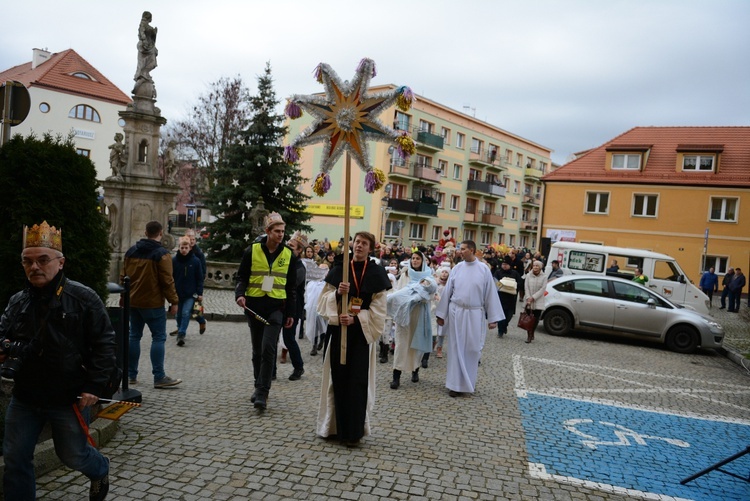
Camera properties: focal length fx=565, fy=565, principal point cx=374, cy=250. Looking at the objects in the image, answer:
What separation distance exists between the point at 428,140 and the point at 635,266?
30336 mm

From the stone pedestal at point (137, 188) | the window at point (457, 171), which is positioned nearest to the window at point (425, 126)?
the window at point (457, 171)

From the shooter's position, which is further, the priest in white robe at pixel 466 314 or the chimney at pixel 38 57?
the chimney at pixel 38 57

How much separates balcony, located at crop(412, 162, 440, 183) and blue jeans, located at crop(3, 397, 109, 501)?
4451 centimetres

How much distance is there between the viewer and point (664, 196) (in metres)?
35.1

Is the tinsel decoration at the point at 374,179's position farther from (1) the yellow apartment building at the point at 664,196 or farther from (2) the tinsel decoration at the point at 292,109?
(1) the yellow apartment building at the point at 664,196

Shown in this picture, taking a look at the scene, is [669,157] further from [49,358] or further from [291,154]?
[49,358]

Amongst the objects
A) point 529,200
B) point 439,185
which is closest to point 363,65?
point 439,185

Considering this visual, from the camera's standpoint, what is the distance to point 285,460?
486 centimetres

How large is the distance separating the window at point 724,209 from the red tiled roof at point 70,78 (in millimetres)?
45586

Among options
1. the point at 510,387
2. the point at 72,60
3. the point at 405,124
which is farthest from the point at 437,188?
the point at 510,387

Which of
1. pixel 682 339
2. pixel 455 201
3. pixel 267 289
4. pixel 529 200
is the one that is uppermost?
pixel 529 200

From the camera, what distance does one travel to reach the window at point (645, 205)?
3559cm

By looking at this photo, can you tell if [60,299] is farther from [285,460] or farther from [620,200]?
[620,200]

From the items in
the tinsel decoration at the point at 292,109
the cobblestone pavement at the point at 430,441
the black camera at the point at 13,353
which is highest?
the tinsel decoration at the point at 292,109
